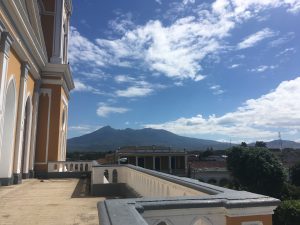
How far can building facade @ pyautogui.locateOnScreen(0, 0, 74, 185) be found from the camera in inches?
461

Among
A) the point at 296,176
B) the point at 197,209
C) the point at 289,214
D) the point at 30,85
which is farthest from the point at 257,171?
the point at 197,209

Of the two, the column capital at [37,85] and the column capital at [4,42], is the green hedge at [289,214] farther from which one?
the column capital at [4,42]

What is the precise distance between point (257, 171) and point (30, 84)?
120 ft

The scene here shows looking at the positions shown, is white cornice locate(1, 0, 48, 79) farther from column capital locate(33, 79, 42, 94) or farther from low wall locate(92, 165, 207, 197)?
low wall locate(92, 165, 207, 197)

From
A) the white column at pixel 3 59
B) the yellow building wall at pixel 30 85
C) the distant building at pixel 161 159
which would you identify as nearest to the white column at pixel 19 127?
the yellow building wall at pixel 30 85

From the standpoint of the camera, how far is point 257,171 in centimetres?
4481

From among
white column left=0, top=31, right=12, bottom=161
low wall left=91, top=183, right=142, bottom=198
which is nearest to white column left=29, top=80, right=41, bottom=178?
white column left=0, top=31, right=12, bottom=161

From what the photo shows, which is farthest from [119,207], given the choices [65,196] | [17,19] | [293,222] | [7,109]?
[293,222]

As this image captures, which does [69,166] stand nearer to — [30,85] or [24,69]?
[30,85]

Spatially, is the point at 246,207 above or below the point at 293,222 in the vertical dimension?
above

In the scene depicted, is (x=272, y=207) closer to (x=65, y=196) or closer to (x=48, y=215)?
(x=48, y=215)

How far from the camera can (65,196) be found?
32.2 feet

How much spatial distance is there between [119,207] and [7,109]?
12195 millimetres

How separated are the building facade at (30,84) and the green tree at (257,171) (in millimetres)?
30709
